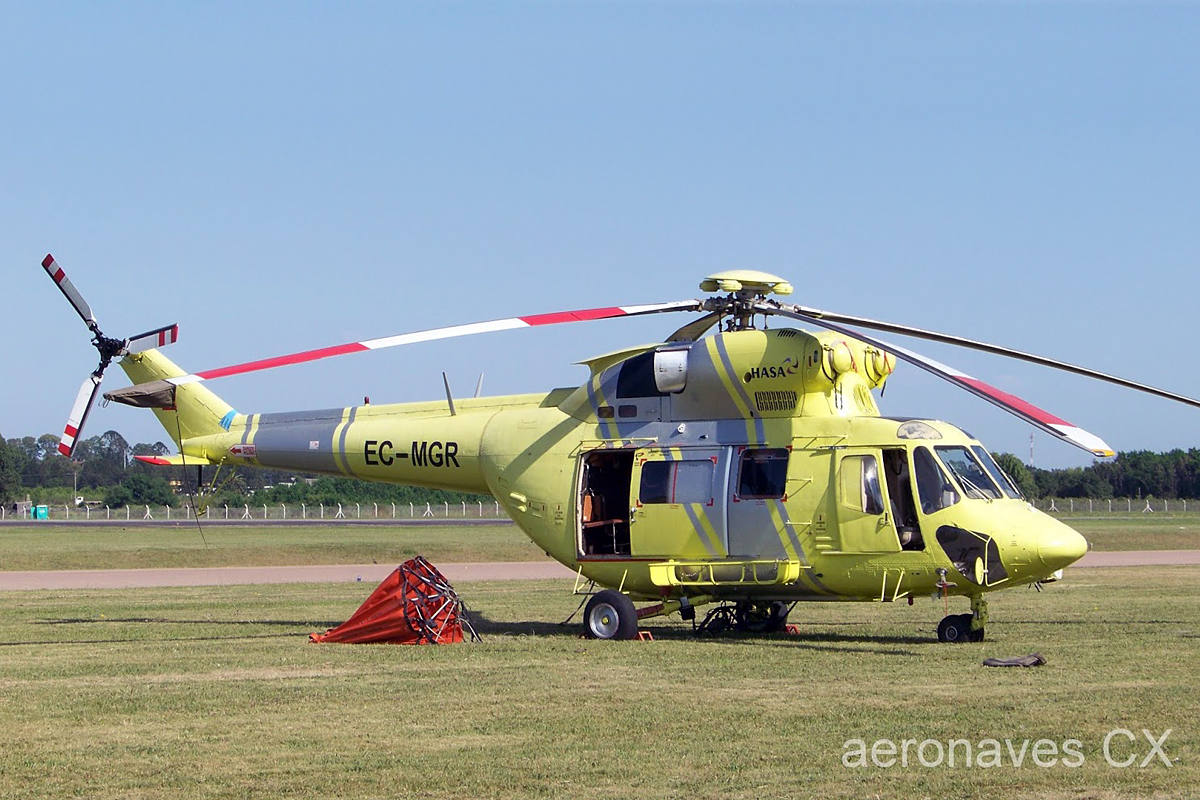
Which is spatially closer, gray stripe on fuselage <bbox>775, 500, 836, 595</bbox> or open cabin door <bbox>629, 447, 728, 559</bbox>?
gray stripe on fuselage <bbox>775, 500, 836, 595</bbox>

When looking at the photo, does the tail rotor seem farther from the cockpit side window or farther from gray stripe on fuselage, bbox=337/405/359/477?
the cockpit side window

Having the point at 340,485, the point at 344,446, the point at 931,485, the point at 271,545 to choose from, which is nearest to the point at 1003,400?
the point at 931,485

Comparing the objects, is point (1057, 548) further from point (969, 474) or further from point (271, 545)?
point (271, 545)

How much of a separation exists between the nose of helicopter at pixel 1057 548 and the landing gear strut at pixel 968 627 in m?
1.28

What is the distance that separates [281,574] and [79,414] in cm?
1694

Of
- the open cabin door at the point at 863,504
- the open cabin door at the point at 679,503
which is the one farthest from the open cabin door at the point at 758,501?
the open cabin door at the point at 863,504

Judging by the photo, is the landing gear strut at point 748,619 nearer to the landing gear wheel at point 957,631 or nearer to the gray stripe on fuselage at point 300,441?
the landing gear wheel at point 957,631

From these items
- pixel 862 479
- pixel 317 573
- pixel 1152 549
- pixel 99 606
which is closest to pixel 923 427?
pixel 862 479

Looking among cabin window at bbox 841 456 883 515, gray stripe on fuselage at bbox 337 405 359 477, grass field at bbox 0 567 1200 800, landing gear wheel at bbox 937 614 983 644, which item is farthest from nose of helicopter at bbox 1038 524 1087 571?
gray stripe on fuselage at bbox 337 405 359 477

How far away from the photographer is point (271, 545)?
53.2m

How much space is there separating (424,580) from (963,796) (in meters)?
10.7

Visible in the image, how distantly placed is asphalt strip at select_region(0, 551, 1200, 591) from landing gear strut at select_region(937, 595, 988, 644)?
53.3ft

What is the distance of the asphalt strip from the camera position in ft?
107

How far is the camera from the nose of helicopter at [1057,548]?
1667 centimetres
